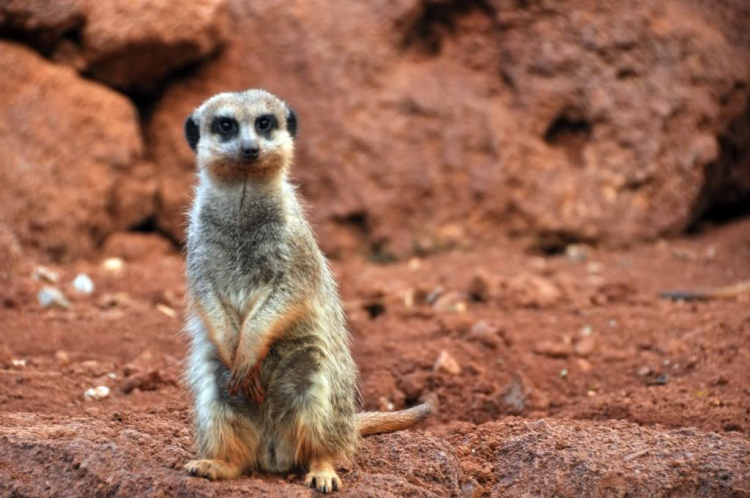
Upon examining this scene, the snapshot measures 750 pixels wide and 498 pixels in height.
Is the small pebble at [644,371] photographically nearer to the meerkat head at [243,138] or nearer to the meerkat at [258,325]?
the meerkat at [258,325]

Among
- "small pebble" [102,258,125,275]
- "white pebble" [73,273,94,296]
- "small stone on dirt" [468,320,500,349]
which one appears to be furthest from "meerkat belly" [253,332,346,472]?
"small pebble" [102,258,125,275]

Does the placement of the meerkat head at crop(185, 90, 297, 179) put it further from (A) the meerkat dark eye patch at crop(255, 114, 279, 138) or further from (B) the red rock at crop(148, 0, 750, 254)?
(B) the red rock at crop(148, 0, 750, 254)

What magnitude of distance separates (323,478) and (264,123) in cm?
133

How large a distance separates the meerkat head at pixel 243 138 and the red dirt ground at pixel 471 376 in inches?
42.0

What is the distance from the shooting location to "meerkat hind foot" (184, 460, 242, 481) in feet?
9.97

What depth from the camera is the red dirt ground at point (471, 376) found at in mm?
3105

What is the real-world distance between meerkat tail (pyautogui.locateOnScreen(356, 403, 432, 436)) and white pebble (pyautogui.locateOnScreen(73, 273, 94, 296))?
9.16ft

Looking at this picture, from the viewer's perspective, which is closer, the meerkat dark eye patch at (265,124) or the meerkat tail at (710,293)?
the meerkat dark eye patch at (265,124)

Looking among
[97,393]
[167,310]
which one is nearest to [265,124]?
[97,393]

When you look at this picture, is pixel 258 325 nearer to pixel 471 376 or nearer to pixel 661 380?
pixel 471 376

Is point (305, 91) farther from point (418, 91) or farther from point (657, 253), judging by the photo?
point (657, 253)

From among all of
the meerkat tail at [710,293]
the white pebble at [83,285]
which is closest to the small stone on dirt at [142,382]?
the white pebble at [83,285]

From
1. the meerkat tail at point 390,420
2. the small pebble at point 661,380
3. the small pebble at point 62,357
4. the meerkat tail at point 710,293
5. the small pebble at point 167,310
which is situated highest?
the meerkat tail at point 390,420

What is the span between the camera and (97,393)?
409cm
